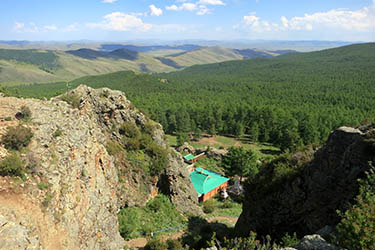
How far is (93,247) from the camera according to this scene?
15.5 metres

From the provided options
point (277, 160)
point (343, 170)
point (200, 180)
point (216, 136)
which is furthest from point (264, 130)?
point (343, 170)

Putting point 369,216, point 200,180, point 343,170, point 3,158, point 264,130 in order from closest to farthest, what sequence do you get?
point 369,216
point 3,158
point 343,170
point 200,180
point 264,130

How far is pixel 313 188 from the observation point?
16.5m

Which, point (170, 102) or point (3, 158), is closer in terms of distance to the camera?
point (3, 158)

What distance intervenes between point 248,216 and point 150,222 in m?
10.5

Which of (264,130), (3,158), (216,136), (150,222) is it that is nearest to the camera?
(3,158)

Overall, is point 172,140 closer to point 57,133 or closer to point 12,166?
point 57,133

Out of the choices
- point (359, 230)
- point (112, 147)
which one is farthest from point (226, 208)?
A: point (359, 230)

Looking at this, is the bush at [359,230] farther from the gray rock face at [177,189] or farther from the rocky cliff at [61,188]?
the gray rock face at [177,189]

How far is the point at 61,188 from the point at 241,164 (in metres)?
36.9

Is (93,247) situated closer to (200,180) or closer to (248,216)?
(248,216)

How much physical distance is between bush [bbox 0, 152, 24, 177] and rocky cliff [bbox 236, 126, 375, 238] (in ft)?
60.4

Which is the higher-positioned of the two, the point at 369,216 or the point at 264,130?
the point at 369,216

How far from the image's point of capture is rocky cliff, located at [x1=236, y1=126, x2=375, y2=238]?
47.3 feet
